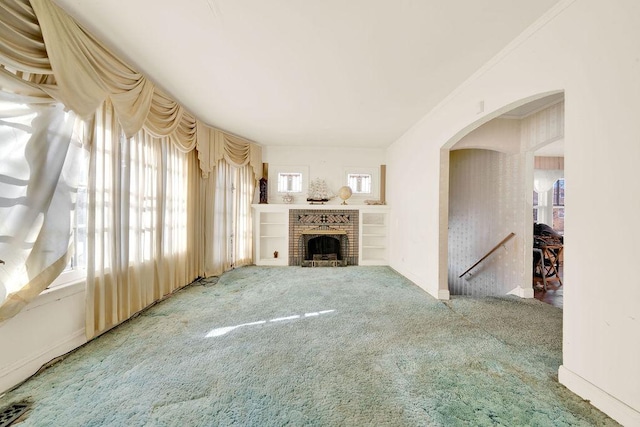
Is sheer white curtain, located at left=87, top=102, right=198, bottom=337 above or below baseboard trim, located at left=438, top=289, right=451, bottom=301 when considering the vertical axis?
above

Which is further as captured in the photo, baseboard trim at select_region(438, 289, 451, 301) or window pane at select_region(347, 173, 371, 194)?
window pane at select_region(347, 173, 371, 194)

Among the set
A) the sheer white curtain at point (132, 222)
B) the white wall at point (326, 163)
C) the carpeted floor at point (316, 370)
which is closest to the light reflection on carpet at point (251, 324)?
the carpeted floor at point (316, 370)

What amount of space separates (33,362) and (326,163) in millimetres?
4619

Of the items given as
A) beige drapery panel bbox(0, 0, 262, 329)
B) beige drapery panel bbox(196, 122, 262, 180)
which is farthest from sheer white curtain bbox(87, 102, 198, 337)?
beige drapery panel bbox(196, 122, 262, 180)

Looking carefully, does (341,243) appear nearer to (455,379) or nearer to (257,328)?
(257,328)

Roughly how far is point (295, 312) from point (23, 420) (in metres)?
1.88

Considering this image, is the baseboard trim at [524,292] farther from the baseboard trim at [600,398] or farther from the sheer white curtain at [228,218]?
the sheer white curtain at [228,218]

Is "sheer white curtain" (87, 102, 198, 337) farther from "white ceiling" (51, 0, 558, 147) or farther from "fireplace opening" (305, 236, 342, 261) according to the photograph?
"fireplace opening" (305, 236, 342, 261)

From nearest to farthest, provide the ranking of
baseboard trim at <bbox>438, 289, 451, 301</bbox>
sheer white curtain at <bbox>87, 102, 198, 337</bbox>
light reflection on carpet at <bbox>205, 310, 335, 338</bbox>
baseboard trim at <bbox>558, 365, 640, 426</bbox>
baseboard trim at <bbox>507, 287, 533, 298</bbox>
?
baseboard trim at <bbox>558, 365, 640, 426</bbox>, sheer white curtain at <bbox>87, 102, 198, 337</bbox>, light reflection on carpet at <bbox>205, 310, 335, 338</bbox>, baseboard trim at <bbox>438, 289, 451, 301</bbox>, baseboard trim at <bbox>507, 287, 533, 298</bbox>

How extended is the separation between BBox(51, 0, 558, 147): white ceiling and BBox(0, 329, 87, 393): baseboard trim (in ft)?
7.83

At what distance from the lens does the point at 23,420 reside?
121 centimetres

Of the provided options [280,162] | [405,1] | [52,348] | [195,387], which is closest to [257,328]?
[195,387]

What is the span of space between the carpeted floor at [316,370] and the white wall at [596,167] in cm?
→ 27

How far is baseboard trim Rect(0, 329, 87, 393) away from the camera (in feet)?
4.62
